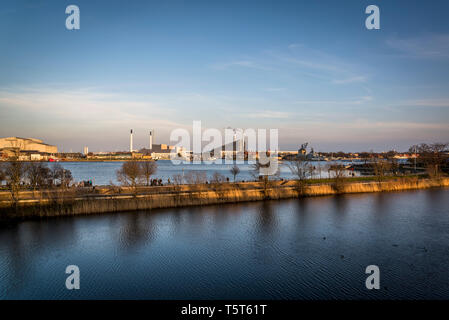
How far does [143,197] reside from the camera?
75.2 feet

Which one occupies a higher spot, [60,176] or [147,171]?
[147,171]

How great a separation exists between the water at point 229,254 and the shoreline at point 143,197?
1017mm

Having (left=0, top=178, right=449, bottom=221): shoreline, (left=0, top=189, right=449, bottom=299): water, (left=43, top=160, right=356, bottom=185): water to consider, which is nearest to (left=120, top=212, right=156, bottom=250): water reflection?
(left=0, top=189, right=449, bottom=299): water

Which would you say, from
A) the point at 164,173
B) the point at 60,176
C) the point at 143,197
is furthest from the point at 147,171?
the point at 164,173

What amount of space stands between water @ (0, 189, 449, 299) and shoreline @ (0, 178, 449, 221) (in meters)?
1.02

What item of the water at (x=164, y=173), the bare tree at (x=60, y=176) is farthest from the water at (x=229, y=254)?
the water at (x=164, y=173)

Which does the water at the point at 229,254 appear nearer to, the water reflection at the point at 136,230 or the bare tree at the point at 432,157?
the water reflection at the point at 136,230

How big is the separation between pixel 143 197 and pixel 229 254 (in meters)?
11.6

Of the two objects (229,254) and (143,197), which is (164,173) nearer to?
(143,197)

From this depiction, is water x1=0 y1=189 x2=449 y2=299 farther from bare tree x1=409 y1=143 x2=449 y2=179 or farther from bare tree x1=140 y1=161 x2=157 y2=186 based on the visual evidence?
bare tree x1=409 y1=143 x2=449 y2=179

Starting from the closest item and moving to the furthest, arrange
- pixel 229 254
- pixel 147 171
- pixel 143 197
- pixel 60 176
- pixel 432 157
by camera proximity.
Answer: pixel 229 254
pixel 143 197
pixel 147 171
pixel 60 176
pixel 432 157

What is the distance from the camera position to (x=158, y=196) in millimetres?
23594

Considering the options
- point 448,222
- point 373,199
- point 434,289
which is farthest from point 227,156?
point 434,289

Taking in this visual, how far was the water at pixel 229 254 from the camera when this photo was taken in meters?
10.3
